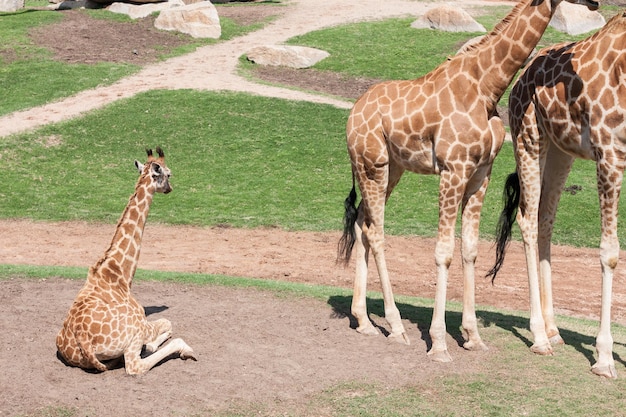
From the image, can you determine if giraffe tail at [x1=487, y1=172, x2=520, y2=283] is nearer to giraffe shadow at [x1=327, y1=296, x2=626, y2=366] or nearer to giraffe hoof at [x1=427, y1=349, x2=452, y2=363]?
giraffe shadow at [x1=327, y1=296, x2=626, y2=366]

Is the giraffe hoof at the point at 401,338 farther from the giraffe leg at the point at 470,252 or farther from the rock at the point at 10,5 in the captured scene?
the rock at the point at 10,5

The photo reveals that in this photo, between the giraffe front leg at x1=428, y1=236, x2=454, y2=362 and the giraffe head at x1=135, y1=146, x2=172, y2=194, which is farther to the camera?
the giraffe head at x1=135, y1=146, x2=172, y2=194

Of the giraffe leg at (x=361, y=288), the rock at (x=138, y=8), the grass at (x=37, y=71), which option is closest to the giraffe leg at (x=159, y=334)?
the giraffe leg at (x=361, y=288)

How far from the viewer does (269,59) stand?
28.0 meters

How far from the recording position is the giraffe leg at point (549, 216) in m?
10.9

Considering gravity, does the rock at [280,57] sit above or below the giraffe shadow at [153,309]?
below

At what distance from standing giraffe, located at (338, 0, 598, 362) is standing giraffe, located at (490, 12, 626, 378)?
557mm

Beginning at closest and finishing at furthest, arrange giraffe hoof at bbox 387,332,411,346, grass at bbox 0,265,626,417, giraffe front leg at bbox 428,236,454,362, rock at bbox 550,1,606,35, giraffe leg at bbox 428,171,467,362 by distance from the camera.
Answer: grass at bbox 0,265,626,417
giraffe leg at bbox 428,171,467,362
giraffe front leg at bbox 428,236,454,362
giraffe hoof at bbox 387,332,411,346
rock at bbox 550,1,606,35

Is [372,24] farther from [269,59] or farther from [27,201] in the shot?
[27,201]

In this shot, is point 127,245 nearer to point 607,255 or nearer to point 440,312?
point 440,312

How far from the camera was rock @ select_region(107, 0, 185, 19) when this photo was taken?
3209cm

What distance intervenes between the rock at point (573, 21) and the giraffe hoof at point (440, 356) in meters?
23.3

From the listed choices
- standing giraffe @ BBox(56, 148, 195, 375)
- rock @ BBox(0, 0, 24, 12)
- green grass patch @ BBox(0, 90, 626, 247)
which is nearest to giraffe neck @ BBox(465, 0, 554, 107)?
standing giraffe @ BBox(56, 148, 195, 375)

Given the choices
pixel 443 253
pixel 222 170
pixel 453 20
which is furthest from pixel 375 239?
pixel 453 20
